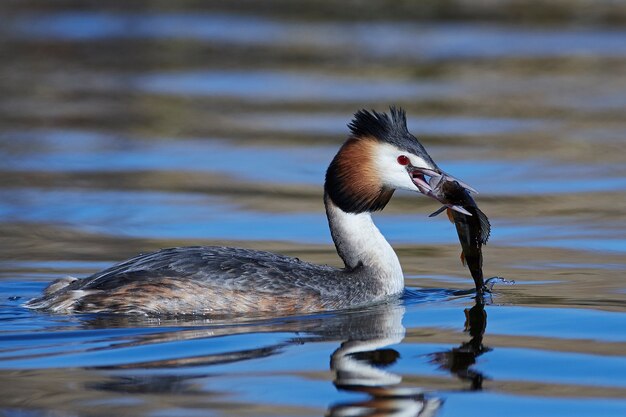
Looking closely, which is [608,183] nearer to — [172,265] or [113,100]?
[172,265]

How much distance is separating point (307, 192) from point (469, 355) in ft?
20.1

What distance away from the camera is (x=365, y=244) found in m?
9.32

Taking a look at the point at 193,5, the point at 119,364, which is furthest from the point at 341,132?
the point at 193,5

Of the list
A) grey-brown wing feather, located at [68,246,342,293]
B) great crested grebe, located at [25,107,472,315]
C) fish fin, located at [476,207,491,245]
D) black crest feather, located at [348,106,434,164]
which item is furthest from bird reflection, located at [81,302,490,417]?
black crest feather, located at [348,106,434,164]

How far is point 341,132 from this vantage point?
17.2 m

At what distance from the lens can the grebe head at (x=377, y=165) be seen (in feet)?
29.5

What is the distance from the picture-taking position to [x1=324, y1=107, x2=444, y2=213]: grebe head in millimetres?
8984

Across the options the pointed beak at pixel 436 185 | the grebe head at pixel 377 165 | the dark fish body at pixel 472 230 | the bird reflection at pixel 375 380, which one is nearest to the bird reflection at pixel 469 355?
the bird reflection at pixel 375 380

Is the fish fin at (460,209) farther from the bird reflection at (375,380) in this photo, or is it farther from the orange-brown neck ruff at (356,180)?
the bird reflection at (375,380)

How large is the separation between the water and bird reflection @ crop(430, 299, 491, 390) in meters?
0.03

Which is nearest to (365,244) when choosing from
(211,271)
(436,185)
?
(436,185)

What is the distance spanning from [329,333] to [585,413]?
2.02 meters

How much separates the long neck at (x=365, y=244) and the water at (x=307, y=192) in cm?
25

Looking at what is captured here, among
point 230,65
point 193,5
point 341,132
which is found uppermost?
point 193,5
